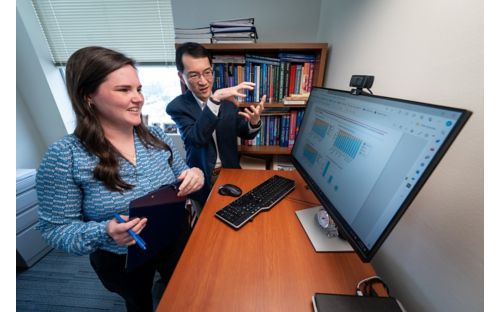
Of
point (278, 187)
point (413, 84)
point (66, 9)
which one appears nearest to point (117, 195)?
point (278, 187)

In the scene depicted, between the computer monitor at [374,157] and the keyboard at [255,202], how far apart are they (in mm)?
247

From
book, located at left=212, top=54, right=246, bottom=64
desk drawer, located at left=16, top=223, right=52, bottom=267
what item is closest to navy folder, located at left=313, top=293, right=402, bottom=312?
book, located at left=212, top=54, right=246, bottom=64

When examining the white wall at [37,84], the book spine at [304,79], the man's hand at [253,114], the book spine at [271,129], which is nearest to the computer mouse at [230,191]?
the man's hand at [253,114]

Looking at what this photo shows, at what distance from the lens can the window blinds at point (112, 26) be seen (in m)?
1.78

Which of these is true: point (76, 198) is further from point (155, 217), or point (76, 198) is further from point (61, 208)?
point (155, 217)

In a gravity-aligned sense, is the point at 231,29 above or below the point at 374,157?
above

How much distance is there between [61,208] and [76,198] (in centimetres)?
5

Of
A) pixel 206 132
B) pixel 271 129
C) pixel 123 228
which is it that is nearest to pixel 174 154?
pixel 206 132

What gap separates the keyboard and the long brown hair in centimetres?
45

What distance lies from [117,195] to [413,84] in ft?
3.88

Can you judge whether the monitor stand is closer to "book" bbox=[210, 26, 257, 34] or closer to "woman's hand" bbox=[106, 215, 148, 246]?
"woman's hand" bbox=[106, 215, 148, 246]

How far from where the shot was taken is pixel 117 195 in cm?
81

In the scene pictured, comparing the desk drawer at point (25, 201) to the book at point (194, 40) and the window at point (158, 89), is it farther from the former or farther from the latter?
the book at point (194, 40)

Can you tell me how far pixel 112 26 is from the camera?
185cm
